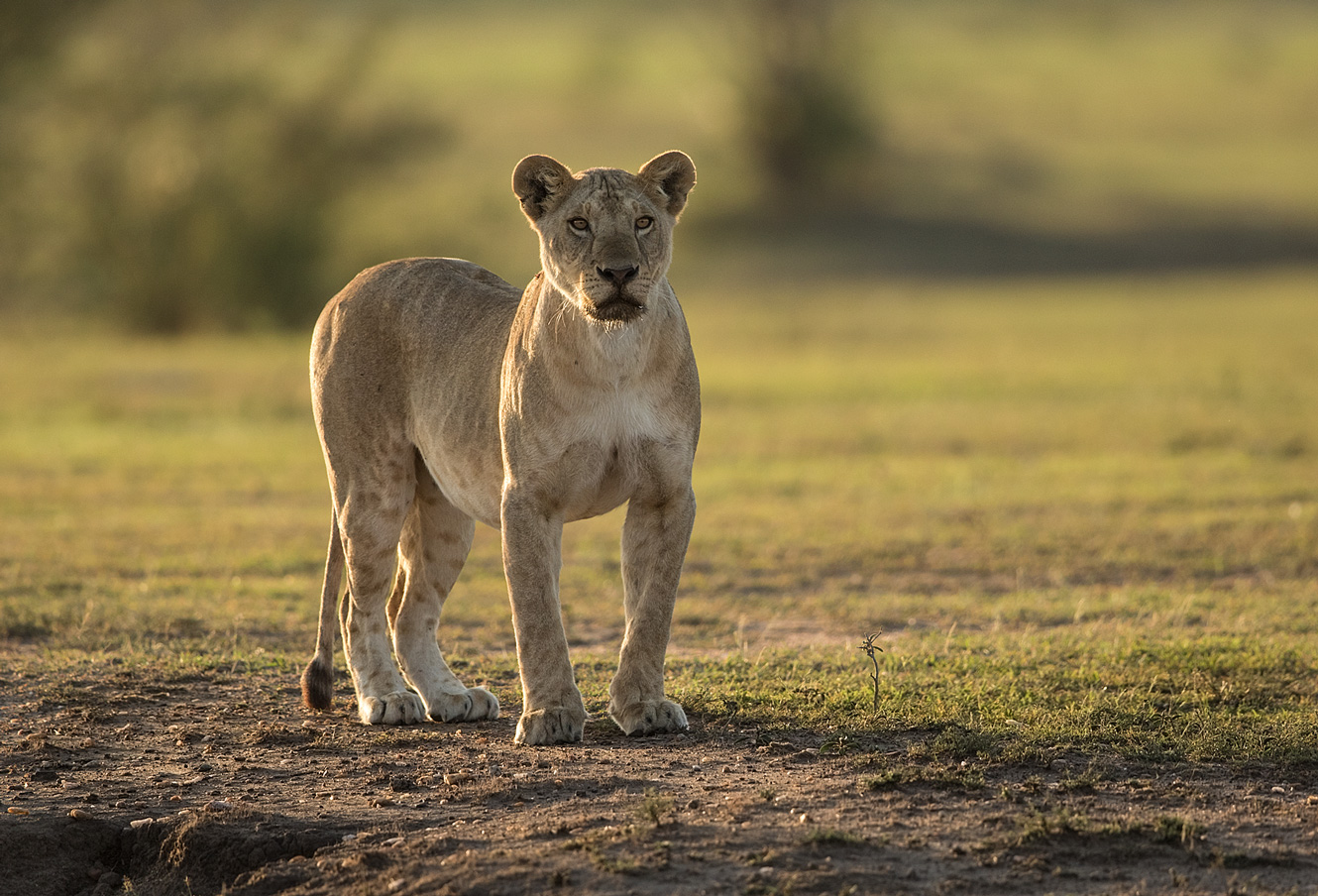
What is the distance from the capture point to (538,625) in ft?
19.5

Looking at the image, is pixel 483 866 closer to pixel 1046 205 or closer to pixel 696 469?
pixel 696 469

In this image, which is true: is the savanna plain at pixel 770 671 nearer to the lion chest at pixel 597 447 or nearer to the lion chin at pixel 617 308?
the lion chest at pixel 597 447

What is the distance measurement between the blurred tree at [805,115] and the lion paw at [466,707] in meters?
39.5

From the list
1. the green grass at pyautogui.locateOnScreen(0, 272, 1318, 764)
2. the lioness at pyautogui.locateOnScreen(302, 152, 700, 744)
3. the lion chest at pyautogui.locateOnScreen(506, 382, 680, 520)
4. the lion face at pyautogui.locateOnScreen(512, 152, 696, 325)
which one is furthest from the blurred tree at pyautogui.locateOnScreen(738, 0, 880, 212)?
the lion chest at pyautogui.locateOnScreen(506, 382, 680, 520)

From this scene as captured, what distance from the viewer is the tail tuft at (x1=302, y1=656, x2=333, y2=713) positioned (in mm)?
6637

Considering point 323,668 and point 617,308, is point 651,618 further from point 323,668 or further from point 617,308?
point 323,668

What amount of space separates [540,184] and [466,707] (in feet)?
6.72

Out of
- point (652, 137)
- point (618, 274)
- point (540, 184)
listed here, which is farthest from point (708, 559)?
point (652, 137)

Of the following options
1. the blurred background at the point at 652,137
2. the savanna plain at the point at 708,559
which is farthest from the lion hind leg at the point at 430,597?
the blurred background at the point at 652,137

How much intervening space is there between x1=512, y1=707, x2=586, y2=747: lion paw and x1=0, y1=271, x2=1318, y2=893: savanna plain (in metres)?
0.09

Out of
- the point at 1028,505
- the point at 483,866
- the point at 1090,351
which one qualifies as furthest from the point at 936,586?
the point at 1090,351

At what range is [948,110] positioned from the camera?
5231 cm

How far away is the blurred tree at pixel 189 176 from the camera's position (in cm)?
2539

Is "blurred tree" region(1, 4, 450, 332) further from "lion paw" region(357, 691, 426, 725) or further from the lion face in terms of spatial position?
the lion face
